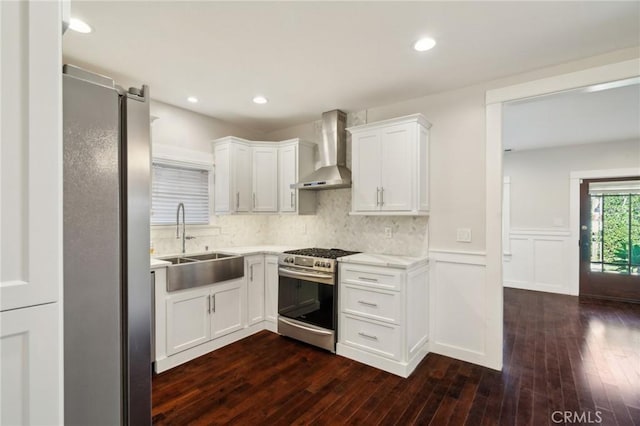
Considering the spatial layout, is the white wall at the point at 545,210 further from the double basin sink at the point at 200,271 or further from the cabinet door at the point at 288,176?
the double basin sink at the point at 200,271

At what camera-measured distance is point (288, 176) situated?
3.91m

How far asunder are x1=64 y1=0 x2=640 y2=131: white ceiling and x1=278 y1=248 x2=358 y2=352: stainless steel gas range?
177 cm

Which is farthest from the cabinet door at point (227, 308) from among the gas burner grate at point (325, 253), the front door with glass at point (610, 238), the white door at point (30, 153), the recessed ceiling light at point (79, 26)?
the front door with glass at point (610, 238)

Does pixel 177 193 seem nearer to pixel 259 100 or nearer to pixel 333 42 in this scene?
pixel 259 100

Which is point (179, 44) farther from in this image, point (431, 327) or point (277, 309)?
point (431, 327)

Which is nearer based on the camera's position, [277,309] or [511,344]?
[511,344]

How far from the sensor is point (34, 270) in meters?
0.76

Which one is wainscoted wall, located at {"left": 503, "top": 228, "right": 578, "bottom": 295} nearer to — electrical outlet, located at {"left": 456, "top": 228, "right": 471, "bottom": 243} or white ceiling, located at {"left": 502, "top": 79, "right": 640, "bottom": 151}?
white ceiling, located at {"left": 502, "top": 79, "right": 640, "bottom": 151}

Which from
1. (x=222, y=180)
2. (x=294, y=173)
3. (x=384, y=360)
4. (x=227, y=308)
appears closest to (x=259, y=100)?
(x=294, y=173)

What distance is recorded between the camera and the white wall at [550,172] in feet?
16.5

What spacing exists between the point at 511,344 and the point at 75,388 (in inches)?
148

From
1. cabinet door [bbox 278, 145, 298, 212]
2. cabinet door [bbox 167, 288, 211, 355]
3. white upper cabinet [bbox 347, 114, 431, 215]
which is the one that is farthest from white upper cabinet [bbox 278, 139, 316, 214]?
cabinet door [bbox 167, 288, 211, 355]

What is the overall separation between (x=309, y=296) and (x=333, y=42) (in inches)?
97.1

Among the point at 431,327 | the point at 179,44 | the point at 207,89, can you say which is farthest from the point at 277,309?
the point at 179,44
